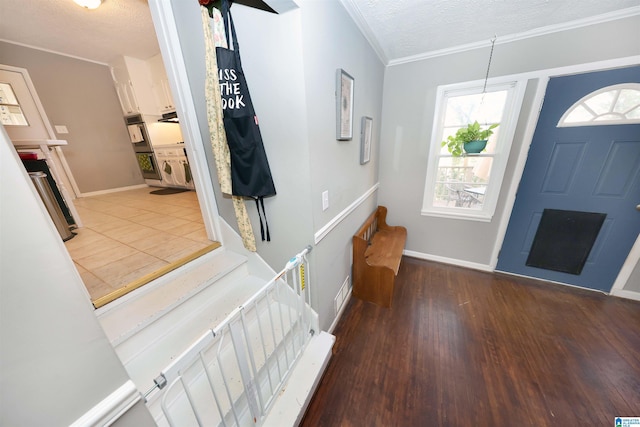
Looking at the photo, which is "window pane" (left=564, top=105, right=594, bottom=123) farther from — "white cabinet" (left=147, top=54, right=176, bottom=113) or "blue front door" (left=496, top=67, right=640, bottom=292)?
"white cabinet" (left=147, top=54, right=176, bottom=113)

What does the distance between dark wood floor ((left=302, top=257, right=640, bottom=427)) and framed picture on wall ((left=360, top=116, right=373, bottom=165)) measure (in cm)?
143

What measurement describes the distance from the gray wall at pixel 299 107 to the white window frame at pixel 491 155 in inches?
Answer: 40.8

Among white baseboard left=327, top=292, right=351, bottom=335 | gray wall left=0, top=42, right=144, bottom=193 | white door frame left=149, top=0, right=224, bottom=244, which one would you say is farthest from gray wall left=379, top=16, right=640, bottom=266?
gray wall left=0, top=42, right=144, bottom=193

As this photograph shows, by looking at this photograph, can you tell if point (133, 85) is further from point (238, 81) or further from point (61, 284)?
point (61, 284)

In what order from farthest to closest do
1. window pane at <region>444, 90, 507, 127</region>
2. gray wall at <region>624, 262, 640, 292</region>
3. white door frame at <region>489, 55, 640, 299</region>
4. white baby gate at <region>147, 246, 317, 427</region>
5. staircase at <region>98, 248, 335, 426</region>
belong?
window pane at <region>444, 90, 507, 127</region>, gray wall at <region>624, 262, 640, 292</region>, white door frame at <region>489, 55, 640, 299</region>, staircase at <region>98, 248, 335, 426</region>, white baby gate at <region>147, 246, 317, 427</region>

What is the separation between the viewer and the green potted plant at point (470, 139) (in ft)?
6.29

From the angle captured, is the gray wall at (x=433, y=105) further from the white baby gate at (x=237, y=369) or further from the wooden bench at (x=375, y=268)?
the white baby gate at (x=237, y=369)

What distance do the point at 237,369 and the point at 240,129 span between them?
1.33 m

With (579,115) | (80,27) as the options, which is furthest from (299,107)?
(80,27)

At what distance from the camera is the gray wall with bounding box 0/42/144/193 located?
303cm

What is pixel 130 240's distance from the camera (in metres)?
1.82

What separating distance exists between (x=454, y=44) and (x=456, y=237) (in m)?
1.97

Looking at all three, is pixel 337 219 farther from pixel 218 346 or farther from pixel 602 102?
pixel 602 102

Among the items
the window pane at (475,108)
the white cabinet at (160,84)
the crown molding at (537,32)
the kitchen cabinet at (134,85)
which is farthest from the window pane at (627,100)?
the kitchen cabinet at (134,85)
